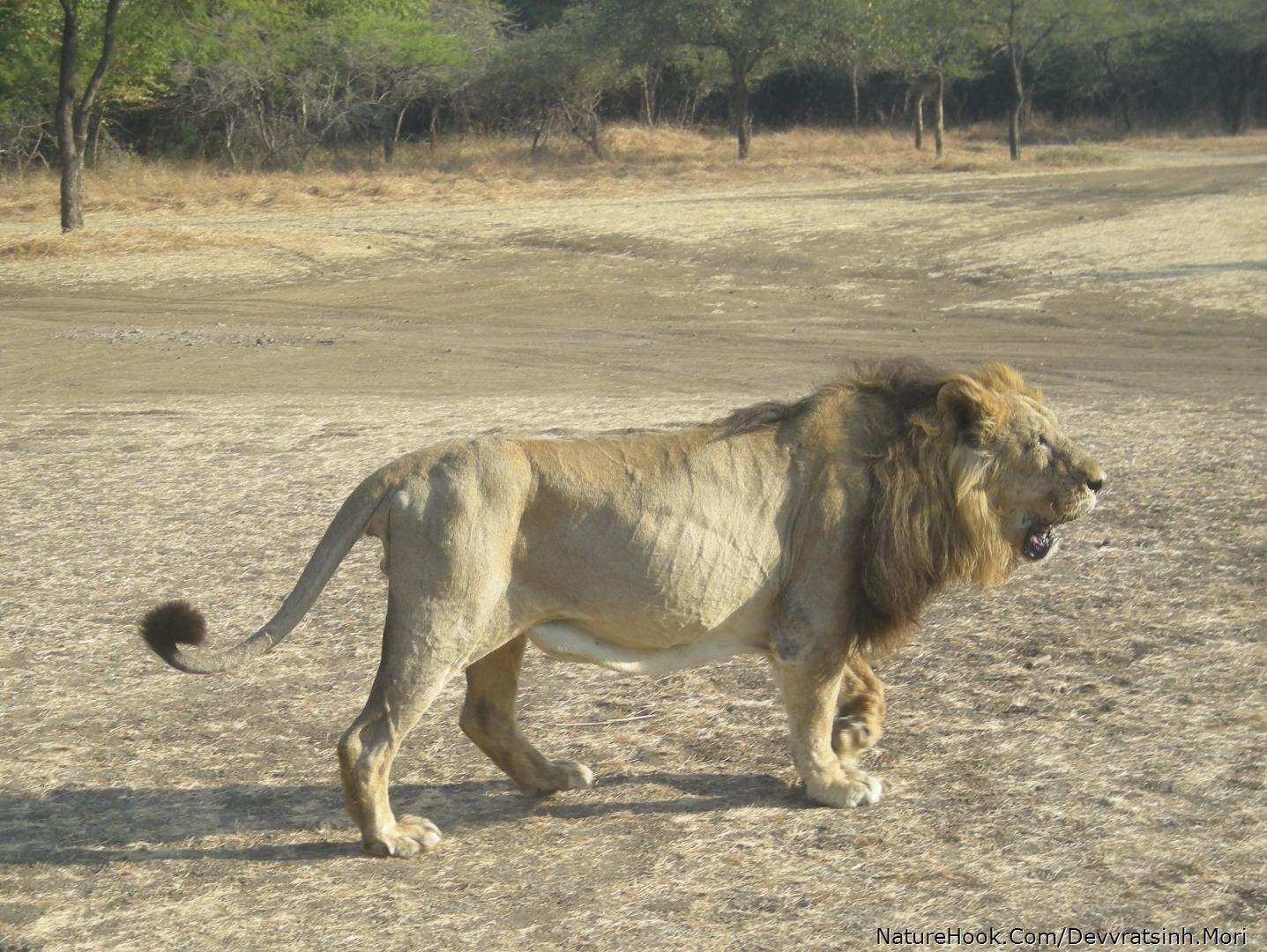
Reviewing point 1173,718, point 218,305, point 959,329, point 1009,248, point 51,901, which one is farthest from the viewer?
point 1009,248

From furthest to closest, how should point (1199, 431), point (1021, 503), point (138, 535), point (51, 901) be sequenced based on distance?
point (1199, 431), point (138, 535), point (1021, 503), point (51, 901)

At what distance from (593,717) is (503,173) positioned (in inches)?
1277

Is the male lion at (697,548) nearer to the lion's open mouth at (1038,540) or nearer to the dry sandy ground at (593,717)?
the lion's open mouth at (1038,540)

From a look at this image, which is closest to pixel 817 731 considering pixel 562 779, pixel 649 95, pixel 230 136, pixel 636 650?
pixel 636 650

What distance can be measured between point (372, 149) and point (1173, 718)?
1521 inches

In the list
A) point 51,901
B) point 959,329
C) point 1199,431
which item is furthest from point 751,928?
point 959,329

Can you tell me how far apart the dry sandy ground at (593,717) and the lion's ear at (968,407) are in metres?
1.23

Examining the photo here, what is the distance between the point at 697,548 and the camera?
4617 mm

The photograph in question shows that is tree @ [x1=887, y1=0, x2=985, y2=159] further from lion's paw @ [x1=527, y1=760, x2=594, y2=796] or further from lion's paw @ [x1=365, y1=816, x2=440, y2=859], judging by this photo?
lion's paw @ [x1=365, y1=816, x2=440, y2=859]

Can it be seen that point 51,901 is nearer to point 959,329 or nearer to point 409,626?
point 409,626

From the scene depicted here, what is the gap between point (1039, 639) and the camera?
6199 mm

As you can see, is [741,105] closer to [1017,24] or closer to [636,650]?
[1017,24]

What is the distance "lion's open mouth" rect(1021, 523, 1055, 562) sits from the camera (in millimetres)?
4883

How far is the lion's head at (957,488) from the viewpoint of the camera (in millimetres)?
4637
